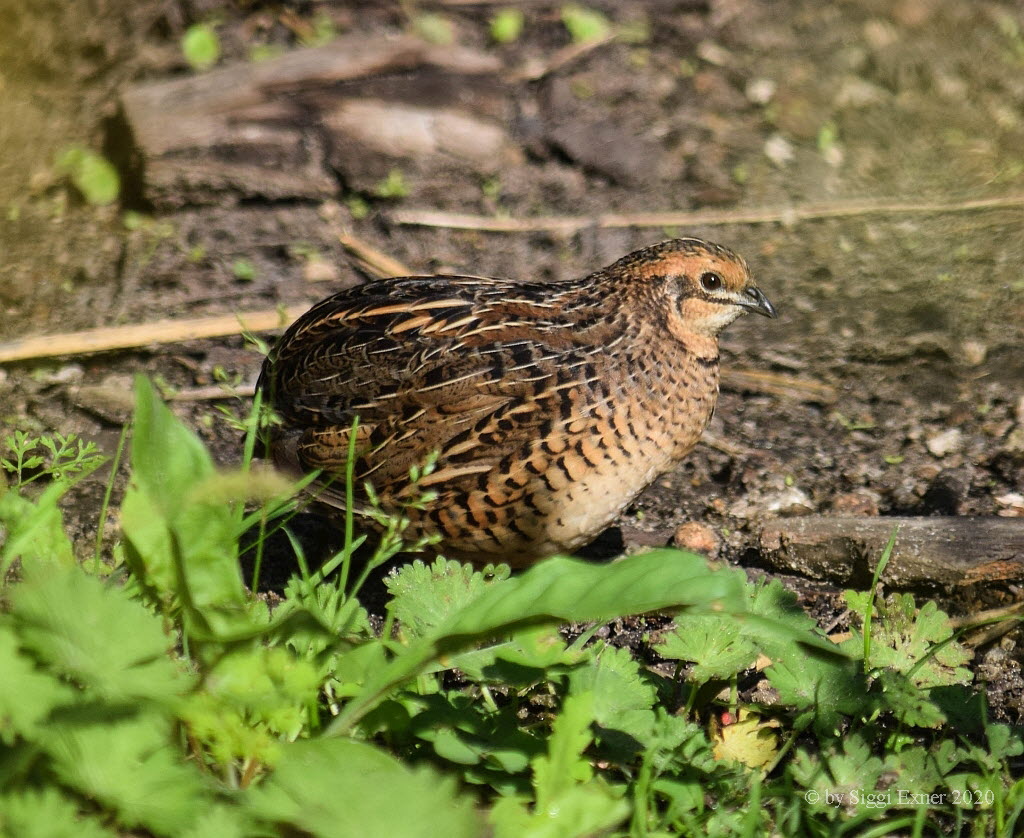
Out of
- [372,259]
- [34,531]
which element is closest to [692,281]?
Answer: [372,259]

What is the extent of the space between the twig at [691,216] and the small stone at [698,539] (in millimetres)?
2024

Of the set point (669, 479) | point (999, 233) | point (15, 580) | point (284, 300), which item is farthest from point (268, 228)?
point (999, 233)

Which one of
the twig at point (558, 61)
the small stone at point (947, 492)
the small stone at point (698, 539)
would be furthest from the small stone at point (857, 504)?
the twig at point (558, 61)

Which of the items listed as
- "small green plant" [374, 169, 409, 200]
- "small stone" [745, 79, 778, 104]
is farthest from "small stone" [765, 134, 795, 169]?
"small green plant" [374, 169, 409, 200]

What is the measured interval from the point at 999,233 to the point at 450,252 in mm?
2590

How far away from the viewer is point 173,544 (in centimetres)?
254

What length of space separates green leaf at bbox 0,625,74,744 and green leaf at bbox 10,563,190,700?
38 millimetres

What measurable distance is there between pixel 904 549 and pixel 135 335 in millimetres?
3153

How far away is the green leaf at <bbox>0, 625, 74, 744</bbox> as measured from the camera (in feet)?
7.52

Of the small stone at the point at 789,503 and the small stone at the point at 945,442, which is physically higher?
the small stone at the point at 945,442

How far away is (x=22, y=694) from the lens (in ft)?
7.59

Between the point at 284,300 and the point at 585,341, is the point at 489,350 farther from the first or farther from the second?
the point at 284,300

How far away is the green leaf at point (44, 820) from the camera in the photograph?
2188 mm

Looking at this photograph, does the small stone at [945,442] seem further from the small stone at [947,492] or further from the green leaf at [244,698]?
the green leaf at [244,698]
